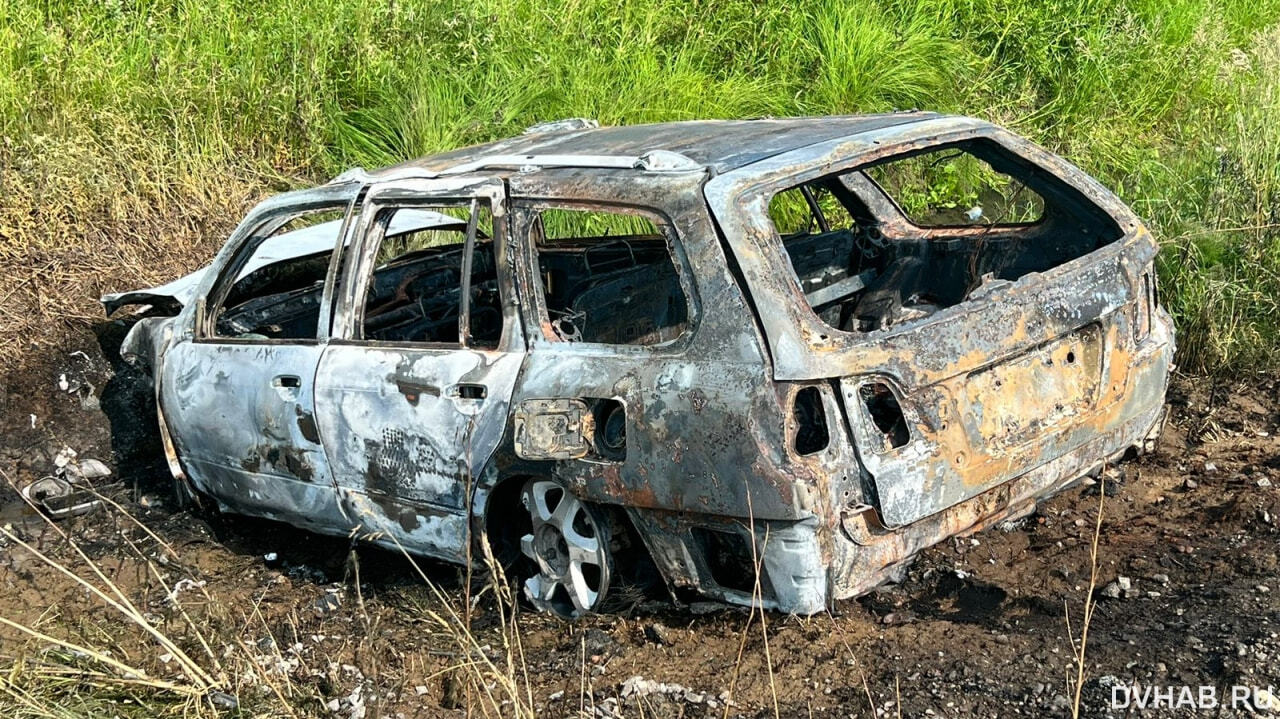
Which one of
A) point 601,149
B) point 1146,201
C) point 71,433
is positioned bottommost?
point 71,433

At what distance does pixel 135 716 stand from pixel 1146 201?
5.19 meters

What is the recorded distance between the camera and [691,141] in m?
4.06

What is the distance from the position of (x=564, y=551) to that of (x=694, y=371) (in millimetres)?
916

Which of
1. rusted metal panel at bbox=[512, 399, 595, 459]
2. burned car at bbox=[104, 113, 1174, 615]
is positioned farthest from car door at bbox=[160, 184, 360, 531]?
rusted metal panel at bbox=[512, 399, 595, 459]

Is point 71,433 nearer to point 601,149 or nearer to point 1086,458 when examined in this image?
point 601,149

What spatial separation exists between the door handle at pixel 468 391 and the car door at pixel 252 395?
2.33 ft

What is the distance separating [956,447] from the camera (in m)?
3.47

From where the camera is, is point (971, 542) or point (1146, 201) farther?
point (1146, 201)

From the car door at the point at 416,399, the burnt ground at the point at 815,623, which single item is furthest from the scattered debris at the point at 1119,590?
the car door at the point at 416,399

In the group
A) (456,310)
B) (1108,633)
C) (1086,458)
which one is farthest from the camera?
(456,310)

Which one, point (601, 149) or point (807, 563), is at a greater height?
point (601, 149)

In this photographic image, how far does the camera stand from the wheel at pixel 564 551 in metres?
3.92

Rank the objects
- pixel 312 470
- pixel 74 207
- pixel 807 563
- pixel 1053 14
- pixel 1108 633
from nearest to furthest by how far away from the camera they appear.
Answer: pixel 807 563 < pixel 1108 633 < pixel 312 470 < pixel 74 207 < pixel 1053 14

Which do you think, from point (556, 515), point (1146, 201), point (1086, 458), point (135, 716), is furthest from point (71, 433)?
point (1146, 201)
